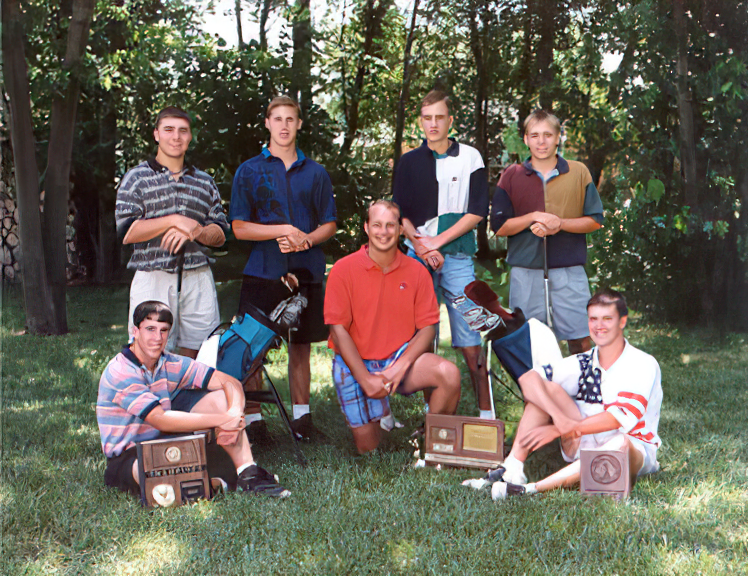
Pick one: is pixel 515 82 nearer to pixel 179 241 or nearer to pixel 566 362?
pixel 566 362

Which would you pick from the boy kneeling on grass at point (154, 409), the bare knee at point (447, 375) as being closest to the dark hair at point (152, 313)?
the boy kneeling on grass at point (154, 409)

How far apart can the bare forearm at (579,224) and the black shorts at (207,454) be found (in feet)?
6.24

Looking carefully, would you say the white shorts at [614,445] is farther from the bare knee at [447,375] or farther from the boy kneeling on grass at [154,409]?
the boy kneeling on grass at [154,409]

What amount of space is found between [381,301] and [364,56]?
6.81ft

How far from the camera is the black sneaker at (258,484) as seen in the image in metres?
2.91

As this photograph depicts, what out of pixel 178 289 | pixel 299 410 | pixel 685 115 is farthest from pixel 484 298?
pixel 685 115

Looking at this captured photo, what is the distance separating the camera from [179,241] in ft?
10.8

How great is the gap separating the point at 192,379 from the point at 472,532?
1.34m

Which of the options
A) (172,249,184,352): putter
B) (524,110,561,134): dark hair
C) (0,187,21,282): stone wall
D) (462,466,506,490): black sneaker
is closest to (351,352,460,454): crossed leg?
(462,466,506,490): black sneaker

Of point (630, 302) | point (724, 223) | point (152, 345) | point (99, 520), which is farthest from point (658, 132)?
point (99, 520)

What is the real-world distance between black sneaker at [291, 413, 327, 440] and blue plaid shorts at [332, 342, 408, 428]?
42 cm

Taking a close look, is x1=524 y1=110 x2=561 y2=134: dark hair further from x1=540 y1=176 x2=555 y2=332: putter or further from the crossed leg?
the crossed leg

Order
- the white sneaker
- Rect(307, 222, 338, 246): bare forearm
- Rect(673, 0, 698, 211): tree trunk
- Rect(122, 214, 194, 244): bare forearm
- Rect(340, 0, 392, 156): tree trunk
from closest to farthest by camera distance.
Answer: the white sneaker, Rect(122, 214, 194, 244): bare forearm, Rect(307, 222, 338, 246): bare forearm, Rect(340, 0, 392, 156): tree trunk, Rect(673, 0, 698, 211): tree trunk

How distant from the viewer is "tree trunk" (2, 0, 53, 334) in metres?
4.86
